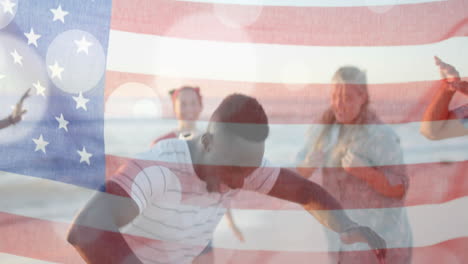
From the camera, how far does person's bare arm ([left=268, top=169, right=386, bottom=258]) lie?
168 cm

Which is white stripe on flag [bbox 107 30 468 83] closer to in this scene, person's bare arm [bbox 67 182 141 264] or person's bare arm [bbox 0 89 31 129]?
person's bare arm [bbox 0 89 31 129]

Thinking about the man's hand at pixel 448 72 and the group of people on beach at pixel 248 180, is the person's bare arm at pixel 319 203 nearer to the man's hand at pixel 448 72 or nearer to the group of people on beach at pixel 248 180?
the group of people on beach at pixel 248 180

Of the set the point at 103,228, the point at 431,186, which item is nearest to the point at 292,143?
the point at 431,186

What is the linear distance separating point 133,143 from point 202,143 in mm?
562

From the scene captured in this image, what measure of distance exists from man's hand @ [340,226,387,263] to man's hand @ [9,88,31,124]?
111cm

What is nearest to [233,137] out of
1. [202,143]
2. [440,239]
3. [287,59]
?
[202,143]

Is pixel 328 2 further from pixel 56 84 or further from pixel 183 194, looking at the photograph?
pixel 56 84

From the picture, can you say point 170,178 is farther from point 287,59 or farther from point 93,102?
point 287,59

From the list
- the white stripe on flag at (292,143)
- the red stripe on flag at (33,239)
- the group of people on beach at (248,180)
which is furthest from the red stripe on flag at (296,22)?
the red stripe on flag at (33,239)

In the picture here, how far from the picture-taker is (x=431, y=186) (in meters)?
1.82

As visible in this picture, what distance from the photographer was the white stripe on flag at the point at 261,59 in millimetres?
1730

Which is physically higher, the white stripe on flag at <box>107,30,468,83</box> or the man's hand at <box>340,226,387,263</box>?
the white stripe on flag at <box>107,30,468,83</box>
